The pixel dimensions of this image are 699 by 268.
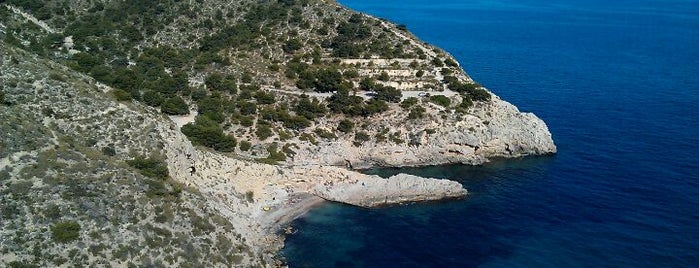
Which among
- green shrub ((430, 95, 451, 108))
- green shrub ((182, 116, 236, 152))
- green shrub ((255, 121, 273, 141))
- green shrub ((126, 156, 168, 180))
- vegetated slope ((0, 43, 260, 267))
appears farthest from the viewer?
green shrub ((430, 95, 451, 108))

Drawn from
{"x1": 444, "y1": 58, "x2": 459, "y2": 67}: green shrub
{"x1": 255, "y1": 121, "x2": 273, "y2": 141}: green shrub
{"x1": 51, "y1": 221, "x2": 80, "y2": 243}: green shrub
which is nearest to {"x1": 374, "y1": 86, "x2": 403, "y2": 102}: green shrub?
{"x1": 444, "y1": 58, "x2": 459, "y2": 67}: green shrub

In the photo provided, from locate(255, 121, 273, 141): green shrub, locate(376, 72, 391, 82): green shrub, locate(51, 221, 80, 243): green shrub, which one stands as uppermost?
locate(376, 72, 391, 82): green shrub

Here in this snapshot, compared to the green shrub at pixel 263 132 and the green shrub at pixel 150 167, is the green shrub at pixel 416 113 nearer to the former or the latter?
the green shrub at pixel 263 132

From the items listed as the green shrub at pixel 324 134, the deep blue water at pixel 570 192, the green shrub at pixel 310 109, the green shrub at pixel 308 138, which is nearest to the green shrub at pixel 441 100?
the deep blue water at pixel 570 192

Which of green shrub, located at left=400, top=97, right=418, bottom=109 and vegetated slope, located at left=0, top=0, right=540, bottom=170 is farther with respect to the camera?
green shrub, located at left=400, top=97, right=418, bottom=109

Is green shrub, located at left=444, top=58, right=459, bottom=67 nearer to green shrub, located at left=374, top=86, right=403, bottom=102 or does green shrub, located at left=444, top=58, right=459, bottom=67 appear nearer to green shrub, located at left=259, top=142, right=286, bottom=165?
green shrub, located at left=374, top=86, right=403, bottom=102

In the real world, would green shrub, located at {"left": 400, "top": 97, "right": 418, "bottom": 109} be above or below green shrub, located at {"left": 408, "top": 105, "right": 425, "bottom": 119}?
above

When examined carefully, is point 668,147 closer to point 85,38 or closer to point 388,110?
point 388,110
